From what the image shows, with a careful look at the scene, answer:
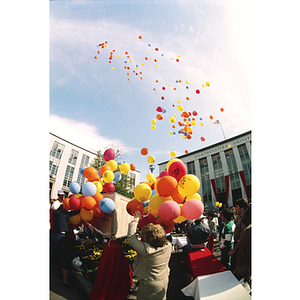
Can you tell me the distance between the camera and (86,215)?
12.6 ft

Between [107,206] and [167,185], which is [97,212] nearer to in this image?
[107,206]

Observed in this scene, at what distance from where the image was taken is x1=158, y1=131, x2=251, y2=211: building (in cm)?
2533

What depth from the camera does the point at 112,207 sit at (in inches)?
135

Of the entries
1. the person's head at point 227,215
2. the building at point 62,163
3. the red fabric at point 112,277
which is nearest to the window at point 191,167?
the building at point 62,163

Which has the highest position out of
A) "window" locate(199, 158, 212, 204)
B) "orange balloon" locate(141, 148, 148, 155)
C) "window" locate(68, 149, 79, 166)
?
"window" locate(68, 149, 79, 166)

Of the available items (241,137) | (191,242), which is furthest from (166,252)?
(241,137)

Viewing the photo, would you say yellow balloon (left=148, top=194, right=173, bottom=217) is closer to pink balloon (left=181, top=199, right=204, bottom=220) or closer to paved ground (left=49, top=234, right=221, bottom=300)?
pink balloon (left=181, top=199, right=204, bottom=220)

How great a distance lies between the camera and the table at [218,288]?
6.34ft

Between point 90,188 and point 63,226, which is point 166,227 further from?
point 63,226

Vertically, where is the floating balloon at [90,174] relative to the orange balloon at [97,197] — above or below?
above

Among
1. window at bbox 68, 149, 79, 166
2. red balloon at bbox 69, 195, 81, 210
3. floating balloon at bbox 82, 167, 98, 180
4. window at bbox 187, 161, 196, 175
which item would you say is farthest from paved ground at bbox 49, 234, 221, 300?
window at bbox 68, 149, 79, 166

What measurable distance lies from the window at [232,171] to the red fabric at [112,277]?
26.5 meters

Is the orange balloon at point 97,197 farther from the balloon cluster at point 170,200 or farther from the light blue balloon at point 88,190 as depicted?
the balloon cluster at point 170,200

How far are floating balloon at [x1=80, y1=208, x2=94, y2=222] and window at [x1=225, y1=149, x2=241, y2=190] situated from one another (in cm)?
2635
